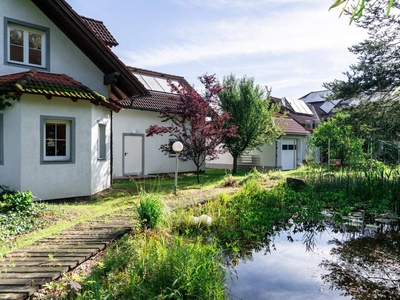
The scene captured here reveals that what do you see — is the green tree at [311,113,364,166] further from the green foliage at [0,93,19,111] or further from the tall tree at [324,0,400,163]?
the green foliage at [0,93,19,111]

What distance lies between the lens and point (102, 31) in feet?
43.4

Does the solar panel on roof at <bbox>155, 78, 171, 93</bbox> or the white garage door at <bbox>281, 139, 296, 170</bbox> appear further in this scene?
the white garage door at <bbox>281, 139, 296, 170</bbox>

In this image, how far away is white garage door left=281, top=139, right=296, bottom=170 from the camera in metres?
22.4

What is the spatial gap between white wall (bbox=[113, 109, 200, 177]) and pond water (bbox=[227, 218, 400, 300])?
10427 millimetres

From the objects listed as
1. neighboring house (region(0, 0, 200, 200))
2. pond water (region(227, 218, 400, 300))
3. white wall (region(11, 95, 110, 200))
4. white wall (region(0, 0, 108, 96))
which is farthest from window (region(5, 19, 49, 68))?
pond water (region(227, 218, 400, 300))

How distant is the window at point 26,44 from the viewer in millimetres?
9625

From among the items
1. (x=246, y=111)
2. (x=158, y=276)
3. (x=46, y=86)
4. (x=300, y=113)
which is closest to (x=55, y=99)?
(x=46, y=86)

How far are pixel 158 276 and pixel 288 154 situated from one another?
2056cm

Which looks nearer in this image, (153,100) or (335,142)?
(153,100)

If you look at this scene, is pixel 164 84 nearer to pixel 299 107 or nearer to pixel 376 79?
pixel 376 79

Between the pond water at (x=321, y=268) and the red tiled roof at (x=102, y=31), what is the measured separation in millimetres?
10432

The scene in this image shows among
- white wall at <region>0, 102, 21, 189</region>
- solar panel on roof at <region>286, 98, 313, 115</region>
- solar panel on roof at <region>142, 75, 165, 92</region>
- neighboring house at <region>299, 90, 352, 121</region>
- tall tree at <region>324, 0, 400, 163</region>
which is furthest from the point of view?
neighboring house at <region>299, 90, 352, 121</region>

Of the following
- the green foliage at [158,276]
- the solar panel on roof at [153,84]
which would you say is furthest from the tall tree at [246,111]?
the green foliage at [158,276]

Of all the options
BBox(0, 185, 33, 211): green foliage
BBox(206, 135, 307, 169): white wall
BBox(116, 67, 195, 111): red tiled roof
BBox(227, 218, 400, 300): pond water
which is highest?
BBox(116, 67, 195, 111): red tiled roof
